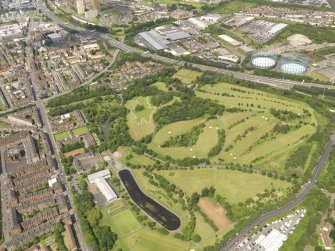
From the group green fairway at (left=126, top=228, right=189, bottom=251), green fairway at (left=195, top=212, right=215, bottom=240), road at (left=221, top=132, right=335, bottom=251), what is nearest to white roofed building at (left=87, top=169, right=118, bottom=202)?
green fairway at (left=126, top=228, right=189, bottom=251)

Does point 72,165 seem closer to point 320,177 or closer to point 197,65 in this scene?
point 320,177

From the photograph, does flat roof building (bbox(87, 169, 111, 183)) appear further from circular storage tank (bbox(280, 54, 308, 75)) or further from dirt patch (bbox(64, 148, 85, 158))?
circular storage tank (bbox(280, 54, 308, 75))

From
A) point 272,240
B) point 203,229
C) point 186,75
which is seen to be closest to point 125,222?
point 203,229

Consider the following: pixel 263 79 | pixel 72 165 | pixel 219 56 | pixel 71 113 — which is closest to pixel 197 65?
pixel 219 56

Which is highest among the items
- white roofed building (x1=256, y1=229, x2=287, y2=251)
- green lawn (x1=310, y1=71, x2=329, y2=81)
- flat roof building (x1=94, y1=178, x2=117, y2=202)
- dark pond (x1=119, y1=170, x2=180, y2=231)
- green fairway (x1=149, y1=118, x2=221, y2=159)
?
green lawn (x1=310, y1=71, x2=329, y2=81)

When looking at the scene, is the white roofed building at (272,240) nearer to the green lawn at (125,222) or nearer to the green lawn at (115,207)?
the green lawn at (125,222)
